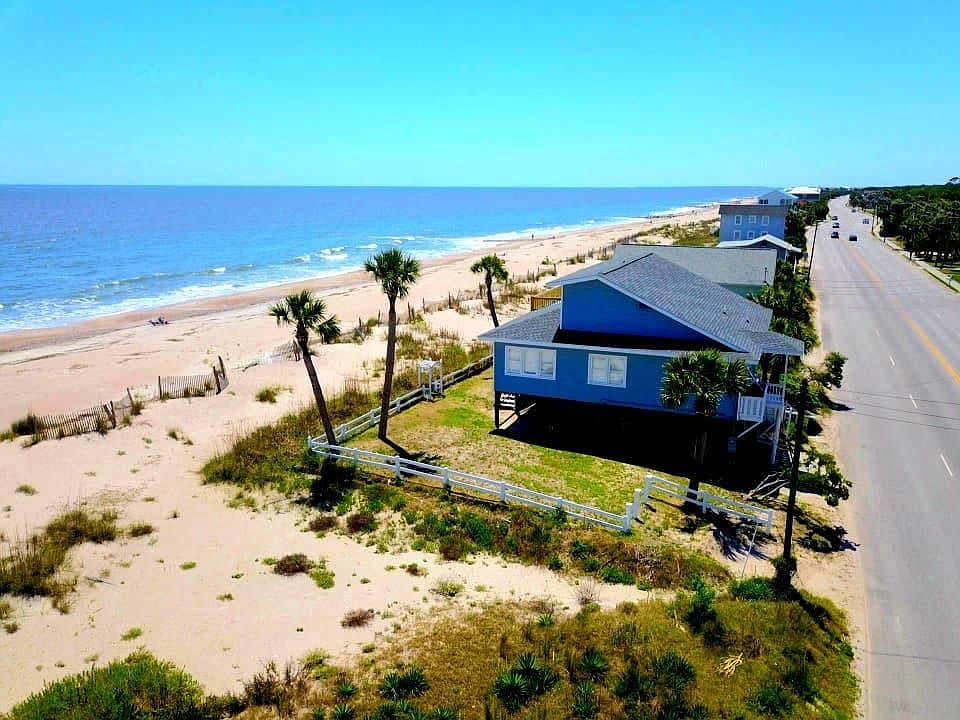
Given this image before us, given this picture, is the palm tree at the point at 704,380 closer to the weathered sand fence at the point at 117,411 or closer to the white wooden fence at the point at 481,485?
the white wooden fence at the point at 481,485

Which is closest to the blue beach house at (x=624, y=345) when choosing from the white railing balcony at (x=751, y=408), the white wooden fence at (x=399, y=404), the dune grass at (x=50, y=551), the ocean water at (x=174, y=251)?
the white railing balcony at (x=751, y=408)

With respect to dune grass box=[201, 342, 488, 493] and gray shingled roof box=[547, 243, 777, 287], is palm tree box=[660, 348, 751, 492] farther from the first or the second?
gray shingled roof box=[547, 243, 777, 287]

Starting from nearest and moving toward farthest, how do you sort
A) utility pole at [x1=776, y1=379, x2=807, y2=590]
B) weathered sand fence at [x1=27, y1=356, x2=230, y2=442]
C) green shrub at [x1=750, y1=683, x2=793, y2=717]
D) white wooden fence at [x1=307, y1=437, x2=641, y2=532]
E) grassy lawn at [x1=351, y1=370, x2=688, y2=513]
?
green shrub at [x1=750, y1=683, x2=793, y2=717]
utility pole at [x1=776, y1=379, x2=807, y2=590]
white wooden fence at [x1=307, y1=437, x2=641, y2=532]
grassy lawn at [x1=351, y1=370, x2=688, y2=513]
weathered sand fence at [x1=27, y1=356, x2=230, y2=442]

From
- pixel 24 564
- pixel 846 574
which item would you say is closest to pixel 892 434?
pixel 846 574

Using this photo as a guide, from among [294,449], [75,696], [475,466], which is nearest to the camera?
[75,696]

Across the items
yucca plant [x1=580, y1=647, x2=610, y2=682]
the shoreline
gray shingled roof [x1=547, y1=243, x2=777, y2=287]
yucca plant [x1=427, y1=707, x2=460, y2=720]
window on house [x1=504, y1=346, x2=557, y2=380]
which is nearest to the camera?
yucca plant [x1=427, y1=707, x2=460, y2=720]

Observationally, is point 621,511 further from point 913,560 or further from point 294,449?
point 294,449

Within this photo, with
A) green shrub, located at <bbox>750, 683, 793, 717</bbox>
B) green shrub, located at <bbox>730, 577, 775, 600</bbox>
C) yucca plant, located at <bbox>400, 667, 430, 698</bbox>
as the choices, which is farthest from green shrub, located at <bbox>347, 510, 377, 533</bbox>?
green shrub, located at <bbox>750, 683, 793, 717</bbox>
